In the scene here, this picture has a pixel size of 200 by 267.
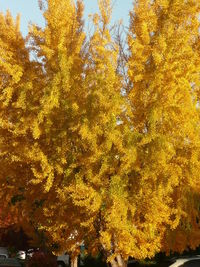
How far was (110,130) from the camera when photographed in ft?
24.9

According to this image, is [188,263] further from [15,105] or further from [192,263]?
[15,105]

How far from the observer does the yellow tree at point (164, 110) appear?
303 inches

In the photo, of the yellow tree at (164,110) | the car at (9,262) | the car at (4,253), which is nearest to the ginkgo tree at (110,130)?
the yellow tree at (164,110)

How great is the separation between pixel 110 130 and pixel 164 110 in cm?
106

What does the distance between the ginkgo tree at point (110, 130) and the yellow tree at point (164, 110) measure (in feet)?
0.06

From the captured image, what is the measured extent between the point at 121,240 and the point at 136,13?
4.43 m

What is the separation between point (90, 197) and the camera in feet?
24.2

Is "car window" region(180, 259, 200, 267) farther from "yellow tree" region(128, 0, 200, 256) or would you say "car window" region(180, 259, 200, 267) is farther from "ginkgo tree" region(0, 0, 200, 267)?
"yellow tree" region(128, 0, 200, 256)

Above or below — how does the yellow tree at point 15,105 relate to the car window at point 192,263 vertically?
above

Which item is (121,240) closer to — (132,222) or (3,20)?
(132,222)

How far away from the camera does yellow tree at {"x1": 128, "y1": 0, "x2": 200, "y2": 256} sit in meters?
7.71

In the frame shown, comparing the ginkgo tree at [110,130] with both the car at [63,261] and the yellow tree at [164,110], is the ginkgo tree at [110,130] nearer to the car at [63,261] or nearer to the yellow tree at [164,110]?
the yellow tree at [164,110]

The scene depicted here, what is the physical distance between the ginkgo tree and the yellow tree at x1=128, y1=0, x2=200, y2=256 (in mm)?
19

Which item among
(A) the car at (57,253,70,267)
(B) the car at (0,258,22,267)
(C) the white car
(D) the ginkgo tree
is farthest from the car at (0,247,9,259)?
(C) the white car
